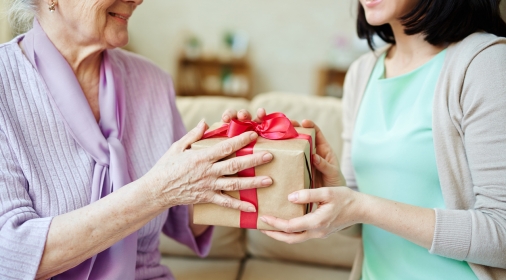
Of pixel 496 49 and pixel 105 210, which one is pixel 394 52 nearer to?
pixel 496 49

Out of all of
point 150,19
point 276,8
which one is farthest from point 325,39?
point 150,19

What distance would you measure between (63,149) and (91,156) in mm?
67

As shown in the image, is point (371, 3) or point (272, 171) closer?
point (272, 171)

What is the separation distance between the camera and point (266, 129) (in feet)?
3.28

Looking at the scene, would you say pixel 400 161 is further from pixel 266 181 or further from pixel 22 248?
pixel 22 248

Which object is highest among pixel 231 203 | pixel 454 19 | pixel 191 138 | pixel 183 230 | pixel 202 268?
pixel 454 19

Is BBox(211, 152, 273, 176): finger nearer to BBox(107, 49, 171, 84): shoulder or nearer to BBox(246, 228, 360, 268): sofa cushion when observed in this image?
BBox(107, 49, 171, 84): shoulder

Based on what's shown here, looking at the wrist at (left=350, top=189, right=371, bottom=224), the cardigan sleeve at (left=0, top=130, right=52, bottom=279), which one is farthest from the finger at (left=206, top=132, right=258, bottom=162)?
the cardigan sleeve at (left=0, top=130, right=52, bottom=279)

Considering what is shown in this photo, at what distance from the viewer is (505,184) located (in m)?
0.98

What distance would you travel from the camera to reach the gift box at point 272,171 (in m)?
0.91

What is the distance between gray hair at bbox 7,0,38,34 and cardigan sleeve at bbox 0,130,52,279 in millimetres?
461

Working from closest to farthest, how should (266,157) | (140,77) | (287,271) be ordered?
(266,157) → (140,77) → (287,271)

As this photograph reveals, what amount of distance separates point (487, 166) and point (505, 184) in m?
0.05

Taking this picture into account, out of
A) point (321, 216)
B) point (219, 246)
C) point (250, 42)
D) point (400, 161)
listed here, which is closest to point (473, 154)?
point (400, 161)
